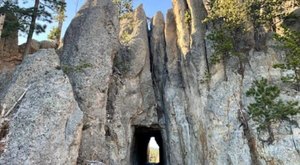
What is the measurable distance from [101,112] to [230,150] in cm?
659

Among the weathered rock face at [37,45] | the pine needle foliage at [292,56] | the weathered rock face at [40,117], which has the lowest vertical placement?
the weathered rock face at [40,117]

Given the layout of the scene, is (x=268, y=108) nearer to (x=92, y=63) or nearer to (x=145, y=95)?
(x=145, y=95)

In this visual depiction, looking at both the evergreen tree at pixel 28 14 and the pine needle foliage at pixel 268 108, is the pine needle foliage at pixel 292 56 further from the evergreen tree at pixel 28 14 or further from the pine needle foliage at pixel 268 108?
the evergreen tree at pixel 28 14

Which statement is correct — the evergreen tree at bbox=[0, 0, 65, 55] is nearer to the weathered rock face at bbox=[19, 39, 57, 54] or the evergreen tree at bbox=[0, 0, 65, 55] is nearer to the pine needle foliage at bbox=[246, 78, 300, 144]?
the weathered rock face at bbox=[19, 39, 57, 54]

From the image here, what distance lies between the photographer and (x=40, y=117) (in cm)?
1093

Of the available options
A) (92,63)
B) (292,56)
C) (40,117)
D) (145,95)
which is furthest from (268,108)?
(40,117)

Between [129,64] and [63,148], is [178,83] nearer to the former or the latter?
[129,64]

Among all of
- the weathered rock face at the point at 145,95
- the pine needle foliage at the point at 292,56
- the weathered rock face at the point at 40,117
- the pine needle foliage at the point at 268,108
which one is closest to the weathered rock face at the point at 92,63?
the weathered rock face at the point at 145,95

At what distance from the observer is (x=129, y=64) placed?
19.3 m

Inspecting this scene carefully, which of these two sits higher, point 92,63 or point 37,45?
point 37,45

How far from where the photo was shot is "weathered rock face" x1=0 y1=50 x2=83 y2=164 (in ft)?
33.9

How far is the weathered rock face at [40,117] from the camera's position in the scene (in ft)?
33.9

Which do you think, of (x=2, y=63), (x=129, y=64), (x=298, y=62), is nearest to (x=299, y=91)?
(x=298, y=62)

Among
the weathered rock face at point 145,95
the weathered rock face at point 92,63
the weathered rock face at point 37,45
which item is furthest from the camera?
the weathered rock face at point 37,45
